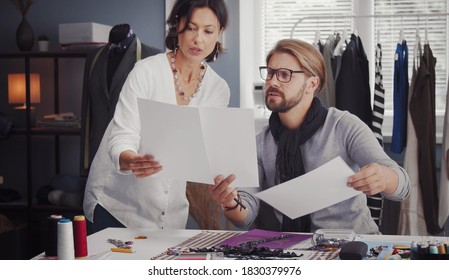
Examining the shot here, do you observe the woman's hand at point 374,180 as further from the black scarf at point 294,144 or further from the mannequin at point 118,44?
the mannequin at point 118,44

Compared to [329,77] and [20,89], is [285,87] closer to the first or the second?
[329,77]

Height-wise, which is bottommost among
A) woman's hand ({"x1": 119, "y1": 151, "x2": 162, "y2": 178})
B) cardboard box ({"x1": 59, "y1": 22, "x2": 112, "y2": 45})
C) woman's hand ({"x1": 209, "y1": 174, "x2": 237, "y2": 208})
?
woman's hand ({"x1": 209, "y1": 174, "x2": 237, "y2": 208})

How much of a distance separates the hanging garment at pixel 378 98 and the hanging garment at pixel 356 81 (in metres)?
0.02

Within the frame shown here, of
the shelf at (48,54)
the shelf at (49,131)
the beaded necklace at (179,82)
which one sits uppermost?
the shelf at (48,54)

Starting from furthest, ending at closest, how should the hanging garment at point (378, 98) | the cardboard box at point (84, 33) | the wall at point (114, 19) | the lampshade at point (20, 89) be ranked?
the lampshade at point (20, 89) → the cardboard box at point (84, 33) → the hanging garment at point (378, 98) → the wall at point (114, 19)

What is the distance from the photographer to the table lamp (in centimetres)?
356

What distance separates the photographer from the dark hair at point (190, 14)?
9.26ft

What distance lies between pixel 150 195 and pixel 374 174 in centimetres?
83

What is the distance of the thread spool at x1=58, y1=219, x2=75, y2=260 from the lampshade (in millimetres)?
1663

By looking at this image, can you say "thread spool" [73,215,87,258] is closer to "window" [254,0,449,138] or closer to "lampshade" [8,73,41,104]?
"window" [254,0,449,138]

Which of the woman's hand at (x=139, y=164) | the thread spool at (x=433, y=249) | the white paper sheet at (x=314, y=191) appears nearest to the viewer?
the thread spool at (x=433, y=249)

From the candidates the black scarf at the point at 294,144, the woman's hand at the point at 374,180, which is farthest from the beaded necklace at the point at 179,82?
the woman's hand at the point at 374,180

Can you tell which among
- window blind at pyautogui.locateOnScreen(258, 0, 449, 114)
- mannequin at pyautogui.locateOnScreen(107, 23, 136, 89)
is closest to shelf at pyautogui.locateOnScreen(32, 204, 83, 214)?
mannequin at pyautogui.locateOnScreen(107, 23, 136, 89)
